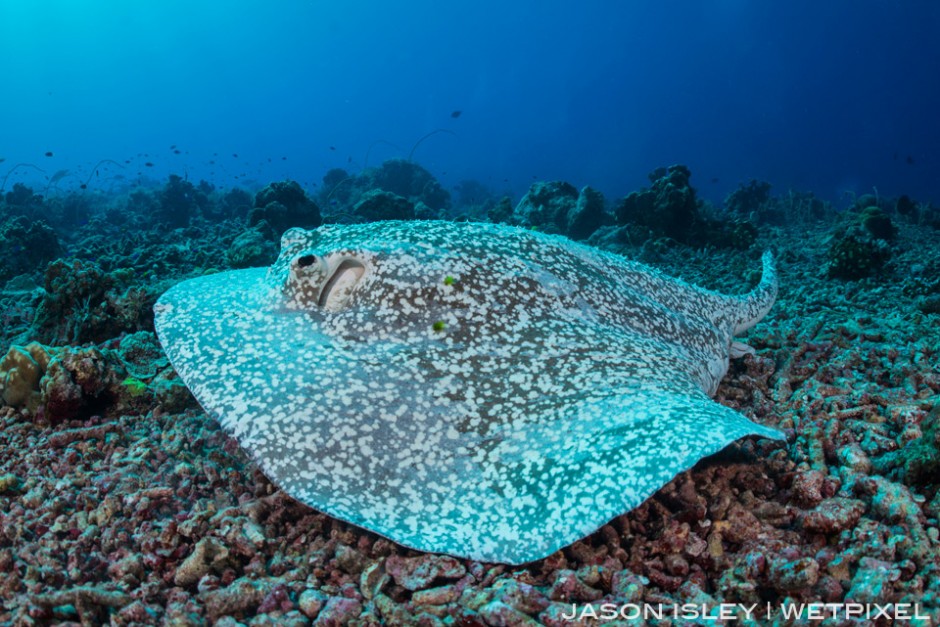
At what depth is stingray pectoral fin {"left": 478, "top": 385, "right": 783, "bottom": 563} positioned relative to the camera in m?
2.29

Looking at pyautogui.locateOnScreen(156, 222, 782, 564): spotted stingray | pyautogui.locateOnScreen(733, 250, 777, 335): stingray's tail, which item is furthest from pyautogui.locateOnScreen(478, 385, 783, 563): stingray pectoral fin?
pyautogui.locateOnScreen(733, 250, 777, 335): stingray's tail

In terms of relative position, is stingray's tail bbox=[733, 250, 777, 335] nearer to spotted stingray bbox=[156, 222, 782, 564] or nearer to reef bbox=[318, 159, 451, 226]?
spotted stingray bbox=[156, 222, 782, 564]

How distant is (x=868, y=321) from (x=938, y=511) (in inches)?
171

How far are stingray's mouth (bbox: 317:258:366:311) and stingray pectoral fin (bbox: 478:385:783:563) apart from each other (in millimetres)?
1631

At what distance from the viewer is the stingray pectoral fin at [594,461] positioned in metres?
2.29

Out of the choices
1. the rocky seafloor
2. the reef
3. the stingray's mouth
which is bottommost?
the rocky seafloor

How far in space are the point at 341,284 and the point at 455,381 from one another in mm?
1239

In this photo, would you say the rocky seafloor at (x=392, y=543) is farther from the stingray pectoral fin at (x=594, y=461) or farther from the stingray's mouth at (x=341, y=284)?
the stingray's mouth at (x=341, y=284)

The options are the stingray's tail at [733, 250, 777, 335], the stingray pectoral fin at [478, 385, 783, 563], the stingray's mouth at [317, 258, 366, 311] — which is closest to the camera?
the stingray pectoral fin at [478, 385, 783, 563]

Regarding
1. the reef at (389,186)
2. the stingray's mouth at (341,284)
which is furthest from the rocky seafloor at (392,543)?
the reef at (389,186)

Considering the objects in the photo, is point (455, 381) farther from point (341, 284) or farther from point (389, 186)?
point (389, 186)

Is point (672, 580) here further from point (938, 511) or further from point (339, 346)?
point (339, 346)

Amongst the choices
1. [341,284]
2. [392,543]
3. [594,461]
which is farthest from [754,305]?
[392,543]

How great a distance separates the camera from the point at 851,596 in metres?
2.23
